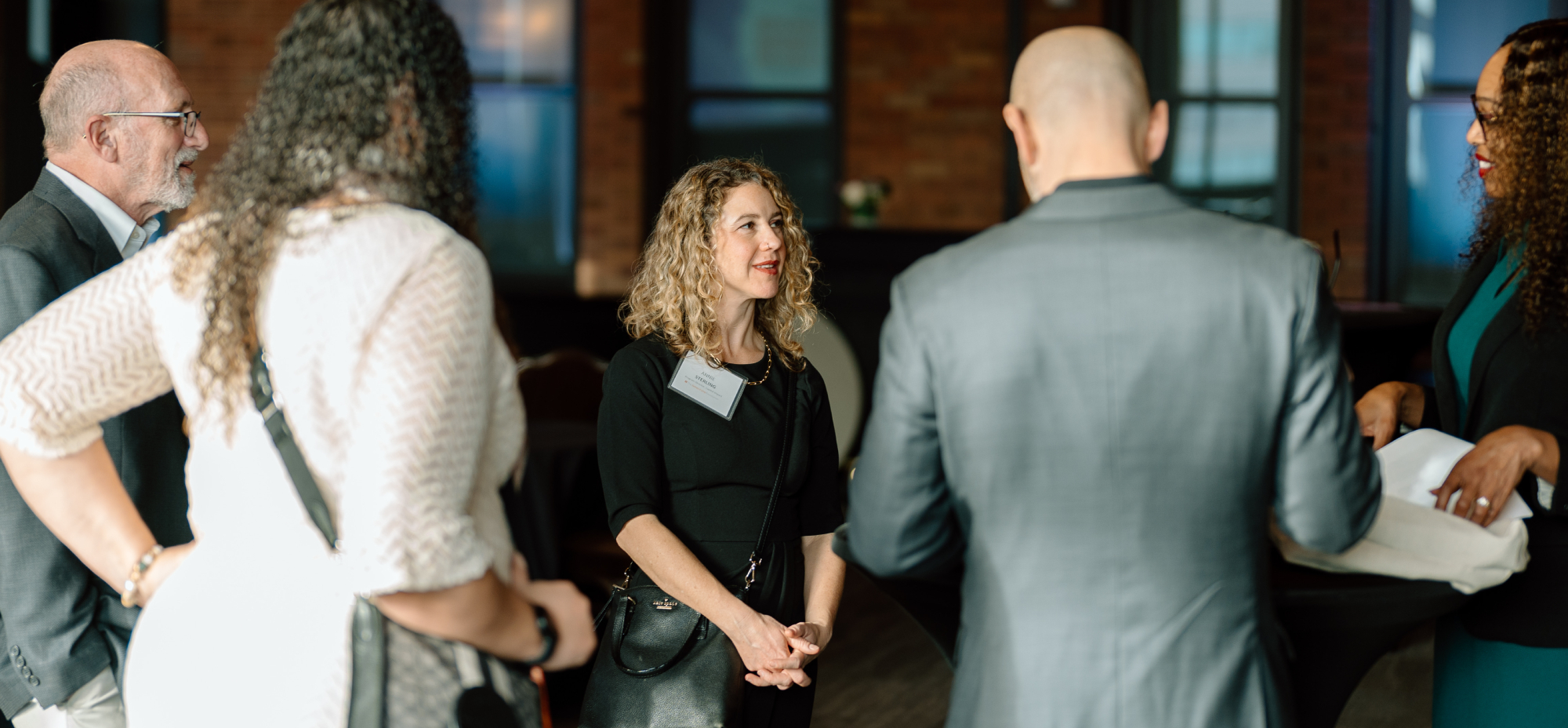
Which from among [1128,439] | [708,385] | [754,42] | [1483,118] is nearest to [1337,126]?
[754,42]

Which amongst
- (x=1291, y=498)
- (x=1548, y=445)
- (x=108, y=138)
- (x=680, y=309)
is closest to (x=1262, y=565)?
(x=1291, y=498)

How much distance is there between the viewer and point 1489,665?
160cm

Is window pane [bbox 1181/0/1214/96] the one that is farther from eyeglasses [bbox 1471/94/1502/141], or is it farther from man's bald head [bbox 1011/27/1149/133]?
man's bald head [bbox 1011/27/1149/133]

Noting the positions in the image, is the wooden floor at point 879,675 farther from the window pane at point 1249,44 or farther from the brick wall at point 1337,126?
the brick wall at point 1337,126

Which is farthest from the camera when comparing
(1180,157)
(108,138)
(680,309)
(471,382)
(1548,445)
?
(1180,157)

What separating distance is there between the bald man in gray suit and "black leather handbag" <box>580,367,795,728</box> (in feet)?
1.89

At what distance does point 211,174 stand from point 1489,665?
5.59 feet

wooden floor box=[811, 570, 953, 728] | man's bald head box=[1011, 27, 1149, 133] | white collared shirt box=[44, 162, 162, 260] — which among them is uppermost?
man's bald head box=[1011, 27, 1149, 133]

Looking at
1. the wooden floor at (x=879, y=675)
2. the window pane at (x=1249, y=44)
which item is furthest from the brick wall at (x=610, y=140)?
the window pane at (x=1249, y=44)

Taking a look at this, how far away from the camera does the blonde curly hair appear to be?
187 cm

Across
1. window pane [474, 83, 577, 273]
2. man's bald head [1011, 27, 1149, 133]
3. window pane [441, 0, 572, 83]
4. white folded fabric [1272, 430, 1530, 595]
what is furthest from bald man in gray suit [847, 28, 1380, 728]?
window pane [441, 0, 572, 83]

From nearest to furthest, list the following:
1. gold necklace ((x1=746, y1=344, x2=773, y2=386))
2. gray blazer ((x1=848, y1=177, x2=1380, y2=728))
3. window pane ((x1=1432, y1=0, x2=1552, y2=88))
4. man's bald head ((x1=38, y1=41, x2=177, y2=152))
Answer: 1. gray blazer ((x1=848, y1=177, x2=1380, y2=728))
2. man's bald head ((x1=38, y1=41, x2=177, y2=152))
3. gold necklace ((x1=746, y1=344, x2=773, y2=386))
4. window pane ((x1=1432, y1=0, x2=1552, y2=88))

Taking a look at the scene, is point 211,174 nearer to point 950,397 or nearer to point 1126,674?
point 950,397

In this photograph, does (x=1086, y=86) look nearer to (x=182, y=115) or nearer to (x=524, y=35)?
(x=182, y=115)
